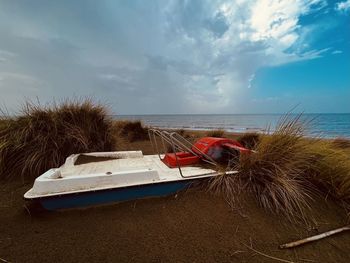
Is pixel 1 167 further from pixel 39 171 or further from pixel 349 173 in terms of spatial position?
pixel 349 173

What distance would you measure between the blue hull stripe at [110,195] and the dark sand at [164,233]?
9 cm

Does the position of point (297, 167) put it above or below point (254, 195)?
above

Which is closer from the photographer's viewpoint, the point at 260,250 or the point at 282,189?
the point at 260,250

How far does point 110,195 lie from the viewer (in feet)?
8.50

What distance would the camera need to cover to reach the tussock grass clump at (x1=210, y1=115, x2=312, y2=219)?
2.79m

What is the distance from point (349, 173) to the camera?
10.00 feet

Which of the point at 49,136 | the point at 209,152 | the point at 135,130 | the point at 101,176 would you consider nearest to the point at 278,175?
the point at 209,152

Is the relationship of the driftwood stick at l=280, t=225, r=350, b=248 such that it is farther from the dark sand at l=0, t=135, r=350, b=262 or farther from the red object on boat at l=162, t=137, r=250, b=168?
the red object on boat at l=162, t=137, r=250, b=168

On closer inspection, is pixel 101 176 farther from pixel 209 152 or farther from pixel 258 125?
pixel 258 125

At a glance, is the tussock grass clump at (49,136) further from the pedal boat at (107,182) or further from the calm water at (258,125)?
the calm water at (258,125)

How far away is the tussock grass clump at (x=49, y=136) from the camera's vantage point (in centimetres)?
371

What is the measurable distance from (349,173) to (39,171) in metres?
5.19

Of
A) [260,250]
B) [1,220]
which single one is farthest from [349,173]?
[1,220]

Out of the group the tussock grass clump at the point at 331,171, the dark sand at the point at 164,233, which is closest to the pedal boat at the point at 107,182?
the dark sand at the point at 164,233
